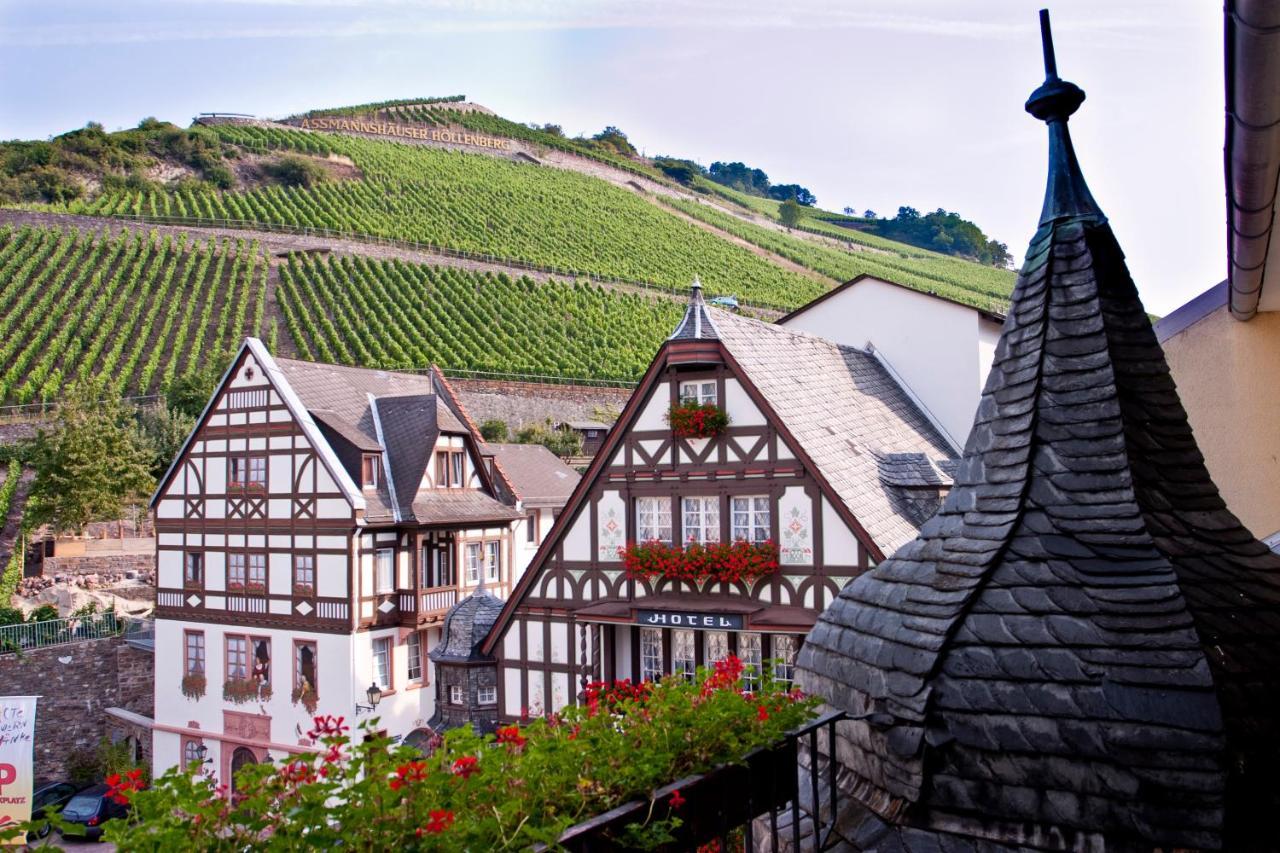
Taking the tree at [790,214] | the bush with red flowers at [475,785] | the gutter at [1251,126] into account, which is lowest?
the bush with red flowers at [475,785]

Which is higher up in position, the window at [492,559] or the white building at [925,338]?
the white building at [925,338]

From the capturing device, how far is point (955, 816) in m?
3.63

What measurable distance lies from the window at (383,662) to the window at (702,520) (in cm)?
913

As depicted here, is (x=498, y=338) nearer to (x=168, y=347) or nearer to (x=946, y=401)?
(x=168, y=347)

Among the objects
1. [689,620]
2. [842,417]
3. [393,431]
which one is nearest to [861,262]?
[393,431]

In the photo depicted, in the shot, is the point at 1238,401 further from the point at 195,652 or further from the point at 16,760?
the point at 195,652

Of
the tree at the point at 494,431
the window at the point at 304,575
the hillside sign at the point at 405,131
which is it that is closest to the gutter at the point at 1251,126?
the window at the point at 304,575

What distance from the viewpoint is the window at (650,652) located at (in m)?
14.4

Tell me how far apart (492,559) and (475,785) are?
21.4m

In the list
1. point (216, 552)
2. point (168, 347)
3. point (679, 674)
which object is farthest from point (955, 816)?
point (168, 347)

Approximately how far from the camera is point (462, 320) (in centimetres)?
5509

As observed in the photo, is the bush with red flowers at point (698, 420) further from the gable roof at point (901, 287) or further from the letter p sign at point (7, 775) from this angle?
the letter p sign at point (7, 775)

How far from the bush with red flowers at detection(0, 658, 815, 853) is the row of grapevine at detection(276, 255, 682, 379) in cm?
4389

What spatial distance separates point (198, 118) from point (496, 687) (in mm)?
109939
